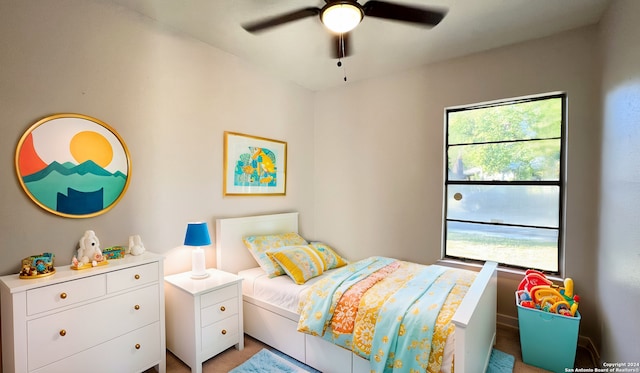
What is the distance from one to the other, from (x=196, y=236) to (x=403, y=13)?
83.8 inches

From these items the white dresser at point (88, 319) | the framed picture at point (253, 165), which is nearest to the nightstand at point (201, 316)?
the white dresser at point (88, 319)

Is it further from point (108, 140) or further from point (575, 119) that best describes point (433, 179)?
point (108, 140)

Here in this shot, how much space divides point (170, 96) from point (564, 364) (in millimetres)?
3646

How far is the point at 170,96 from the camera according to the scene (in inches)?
92.7

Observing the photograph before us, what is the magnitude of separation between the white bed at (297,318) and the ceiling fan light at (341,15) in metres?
1.71

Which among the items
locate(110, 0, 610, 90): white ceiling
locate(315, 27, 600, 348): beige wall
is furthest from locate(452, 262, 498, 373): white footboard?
locate(110, 0, 610, 90): white ceiling

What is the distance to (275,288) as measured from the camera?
7.59ft

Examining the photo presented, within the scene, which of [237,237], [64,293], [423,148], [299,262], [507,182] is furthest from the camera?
[423,148]

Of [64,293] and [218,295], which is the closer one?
[64,293]

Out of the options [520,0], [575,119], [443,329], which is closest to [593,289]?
[575,119]

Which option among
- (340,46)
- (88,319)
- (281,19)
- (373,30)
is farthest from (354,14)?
(88,319)

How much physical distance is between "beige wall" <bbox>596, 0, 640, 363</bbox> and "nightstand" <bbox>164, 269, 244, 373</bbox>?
248 centimetres

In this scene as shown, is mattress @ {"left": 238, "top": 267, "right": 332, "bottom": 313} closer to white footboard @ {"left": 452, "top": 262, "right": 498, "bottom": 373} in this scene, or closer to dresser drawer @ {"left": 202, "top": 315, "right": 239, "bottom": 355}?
dresser drawer @ {"left": 202, "top": 315, "right": 239, "bottom": 355}

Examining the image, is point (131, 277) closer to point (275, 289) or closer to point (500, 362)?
point (275, 289)
